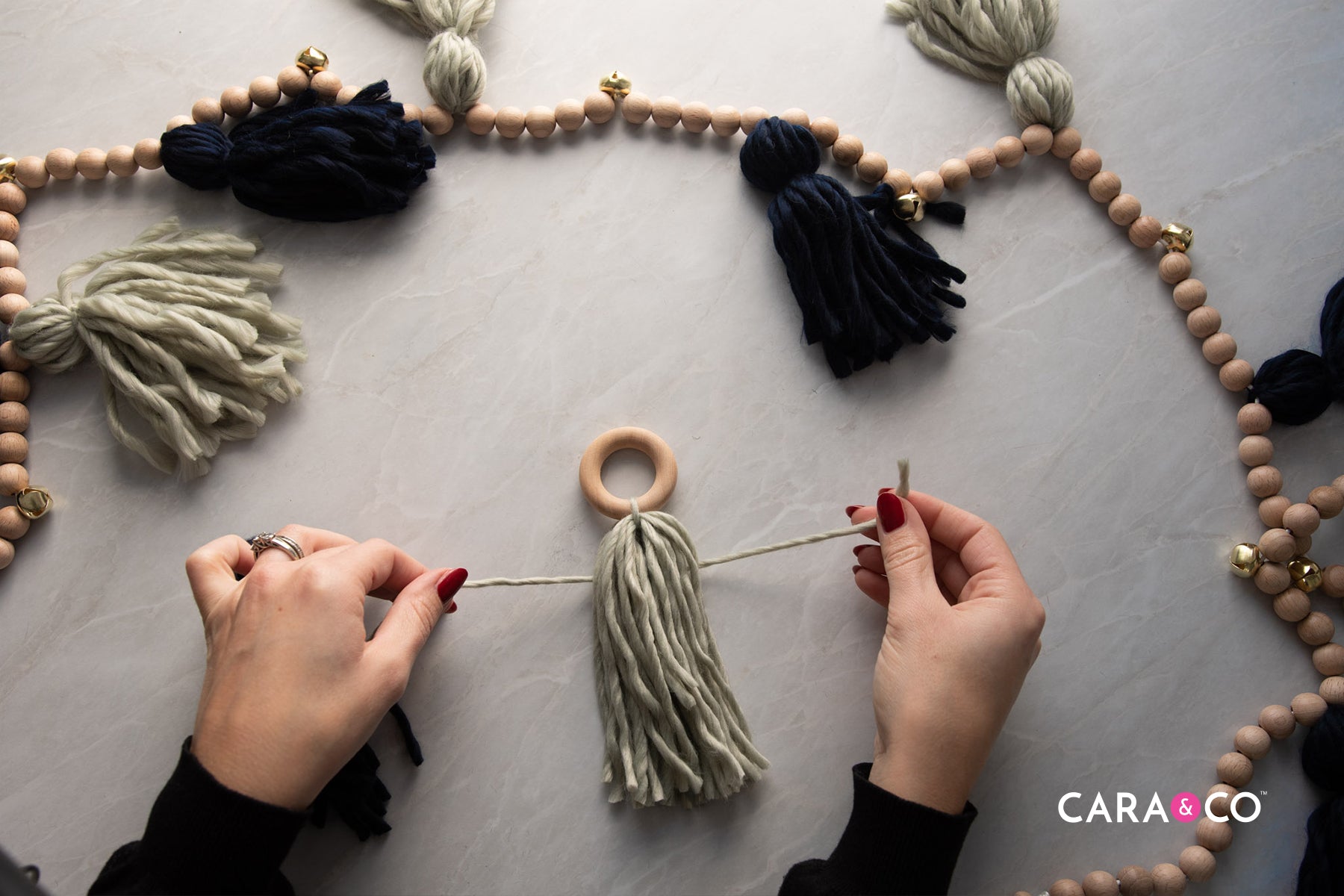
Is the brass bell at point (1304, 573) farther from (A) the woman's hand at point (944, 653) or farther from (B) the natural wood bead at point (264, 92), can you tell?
(B) the natural wood bead at point (264, 92)

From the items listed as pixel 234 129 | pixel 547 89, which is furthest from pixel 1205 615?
pixel 234 129

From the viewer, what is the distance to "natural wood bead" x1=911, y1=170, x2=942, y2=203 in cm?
141

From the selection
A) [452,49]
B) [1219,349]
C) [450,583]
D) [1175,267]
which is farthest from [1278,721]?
[452,49]

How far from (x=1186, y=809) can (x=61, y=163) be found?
187 centimetres

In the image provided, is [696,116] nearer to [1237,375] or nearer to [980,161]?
[980,161]

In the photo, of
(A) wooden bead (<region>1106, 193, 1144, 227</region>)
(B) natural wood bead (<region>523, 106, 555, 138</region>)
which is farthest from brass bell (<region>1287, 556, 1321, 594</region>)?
(B) natural wood bead (<region>523, 106, 555, 138</region>)

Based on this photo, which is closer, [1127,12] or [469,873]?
[469,873]

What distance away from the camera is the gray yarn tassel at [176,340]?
1.30m

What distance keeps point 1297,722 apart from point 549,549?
108 centimetres

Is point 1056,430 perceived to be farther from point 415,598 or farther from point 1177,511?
point 415,598

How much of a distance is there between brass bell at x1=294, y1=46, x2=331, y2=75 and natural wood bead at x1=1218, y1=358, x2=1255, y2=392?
1.42 metres

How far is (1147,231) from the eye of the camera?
140 cm

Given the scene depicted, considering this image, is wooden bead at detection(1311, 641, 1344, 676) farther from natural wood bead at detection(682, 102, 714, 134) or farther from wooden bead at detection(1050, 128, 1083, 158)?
natural wood bead at detection(682, 102, 714, 134)

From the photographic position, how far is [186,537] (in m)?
1.32
